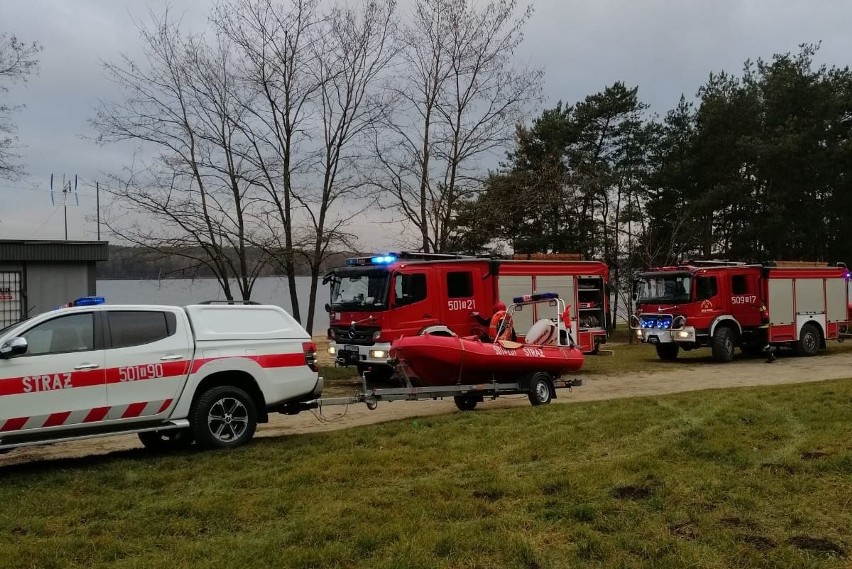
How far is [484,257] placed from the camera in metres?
17.7

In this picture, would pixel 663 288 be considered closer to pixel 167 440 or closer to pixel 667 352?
pixel 667 352

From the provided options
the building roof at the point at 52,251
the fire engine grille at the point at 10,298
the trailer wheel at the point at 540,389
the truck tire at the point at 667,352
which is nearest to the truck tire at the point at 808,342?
the truck tire at the point at 667,352

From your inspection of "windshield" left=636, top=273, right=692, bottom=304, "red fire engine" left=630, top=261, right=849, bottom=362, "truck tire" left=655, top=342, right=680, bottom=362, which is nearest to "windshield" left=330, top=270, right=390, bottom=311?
"red fire engine" left=630, top=261, right=849, bottom=362

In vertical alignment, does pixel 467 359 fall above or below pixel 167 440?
above

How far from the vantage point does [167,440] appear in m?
9.50

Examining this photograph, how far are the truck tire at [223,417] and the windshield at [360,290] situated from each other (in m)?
6.95

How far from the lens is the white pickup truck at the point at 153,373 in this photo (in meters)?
7.41

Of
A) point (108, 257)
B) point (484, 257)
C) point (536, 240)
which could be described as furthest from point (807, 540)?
point (536, 240)

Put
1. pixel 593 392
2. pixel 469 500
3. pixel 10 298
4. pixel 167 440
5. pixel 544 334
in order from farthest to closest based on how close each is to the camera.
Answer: pixel 10 298 → pixel 593 392 → pixel 544 334 → pixel 167 440 → pixel 469 500

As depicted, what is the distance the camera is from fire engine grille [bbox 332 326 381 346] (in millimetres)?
15539

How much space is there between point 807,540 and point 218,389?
6.10 meters

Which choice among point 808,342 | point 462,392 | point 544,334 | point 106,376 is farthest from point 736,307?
point 106,376

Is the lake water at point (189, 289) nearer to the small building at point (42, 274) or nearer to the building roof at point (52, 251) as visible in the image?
the small building at point (42, 274)

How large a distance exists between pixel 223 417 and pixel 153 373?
0.96 meters
